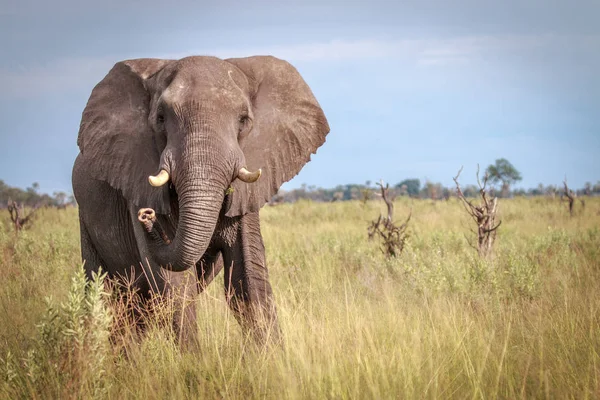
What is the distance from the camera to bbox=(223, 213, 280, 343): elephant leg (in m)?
5.20

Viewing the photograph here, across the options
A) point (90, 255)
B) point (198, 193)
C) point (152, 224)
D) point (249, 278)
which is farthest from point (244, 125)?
point (90, 255)

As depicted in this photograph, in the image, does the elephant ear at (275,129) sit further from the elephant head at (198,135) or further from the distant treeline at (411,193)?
the distant treeline at (411,193)

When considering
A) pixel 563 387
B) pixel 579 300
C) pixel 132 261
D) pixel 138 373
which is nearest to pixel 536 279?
pixel 579 300

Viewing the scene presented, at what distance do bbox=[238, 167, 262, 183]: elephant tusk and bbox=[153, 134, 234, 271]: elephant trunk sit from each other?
0.07 metres

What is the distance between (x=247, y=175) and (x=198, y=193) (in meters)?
0.35

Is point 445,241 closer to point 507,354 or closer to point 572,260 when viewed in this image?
point 572,260

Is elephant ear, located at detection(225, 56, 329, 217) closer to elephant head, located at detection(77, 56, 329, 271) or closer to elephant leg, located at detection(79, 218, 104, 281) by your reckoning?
elephant head, located at detection(77, 56, 329, 271)

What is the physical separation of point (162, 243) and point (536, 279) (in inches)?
169

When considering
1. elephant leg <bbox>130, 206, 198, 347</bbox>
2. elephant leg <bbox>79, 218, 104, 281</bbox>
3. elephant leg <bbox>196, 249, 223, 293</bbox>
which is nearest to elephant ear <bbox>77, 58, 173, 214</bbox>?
elephant leg <bbox>130, 206, 198, 347</bbox>

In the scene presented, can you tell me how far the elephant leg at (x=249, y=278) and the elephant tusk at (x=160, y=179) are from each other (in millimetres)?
859

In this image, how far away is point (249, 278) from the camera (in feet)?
17.1

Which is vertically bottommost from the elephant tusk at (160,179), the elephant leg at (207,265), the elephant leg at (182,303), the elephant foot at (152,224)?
the elephant leg at (182,303)

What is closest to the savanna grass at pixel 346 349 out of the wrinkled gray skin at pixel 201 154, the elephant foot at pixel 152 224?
the wrinkled gray skin at pixel 201 154

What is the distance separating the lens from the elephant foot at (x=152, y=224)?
4.69 meters
